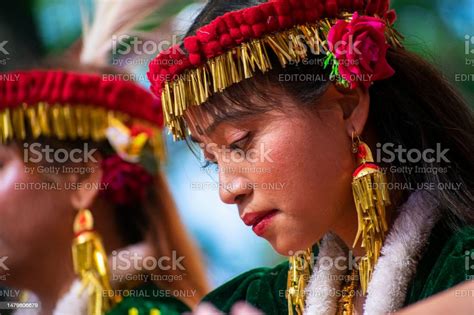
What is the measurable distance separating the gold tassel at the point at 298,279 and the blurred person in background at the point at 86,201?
509mm

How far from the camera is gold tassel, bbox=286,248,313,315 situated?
62.4 inches

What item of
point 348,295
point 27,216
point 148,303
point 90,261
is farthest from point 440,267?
point 27,216

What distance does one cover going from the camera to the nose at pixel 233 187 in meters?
1.42

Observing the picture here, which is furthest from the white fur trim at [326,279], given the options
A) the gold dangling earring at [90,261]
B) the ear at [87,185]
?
the ear at [87,185]

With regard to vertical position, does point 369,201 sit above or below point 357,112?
below

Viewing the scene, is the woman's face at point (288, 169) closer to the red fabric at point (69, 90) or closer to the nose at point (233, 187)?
the nose at point (233, 187)

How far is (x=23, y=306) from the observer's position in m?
2.27

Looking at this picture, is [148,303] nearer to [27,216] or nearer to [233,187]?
[27,216]

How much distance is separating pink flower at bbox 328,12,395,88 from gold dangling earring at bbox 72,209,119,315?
0.94 m

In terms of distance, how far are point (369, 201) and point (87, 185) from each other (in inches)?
38.8

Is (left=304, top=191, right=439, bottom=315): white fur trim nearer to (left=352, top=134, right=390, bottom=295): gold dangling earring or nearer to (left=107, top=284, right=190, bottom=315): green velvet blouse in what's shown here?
(left=352, top=134, right=390, bottom=295): gold dangling earring

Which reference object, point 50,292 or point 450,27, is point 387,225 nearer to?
point 50,292

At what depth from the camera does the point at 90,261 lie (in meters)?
2.13

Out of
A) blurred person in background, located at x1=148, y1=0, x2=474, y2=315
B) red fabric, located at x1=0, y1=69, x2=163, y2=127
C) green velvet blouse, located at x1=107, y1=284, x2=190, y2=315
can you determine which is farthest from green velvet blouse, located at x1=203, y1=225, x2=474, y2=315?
red fabric, located at x1=0, y1=69, x2=163, y2=127
